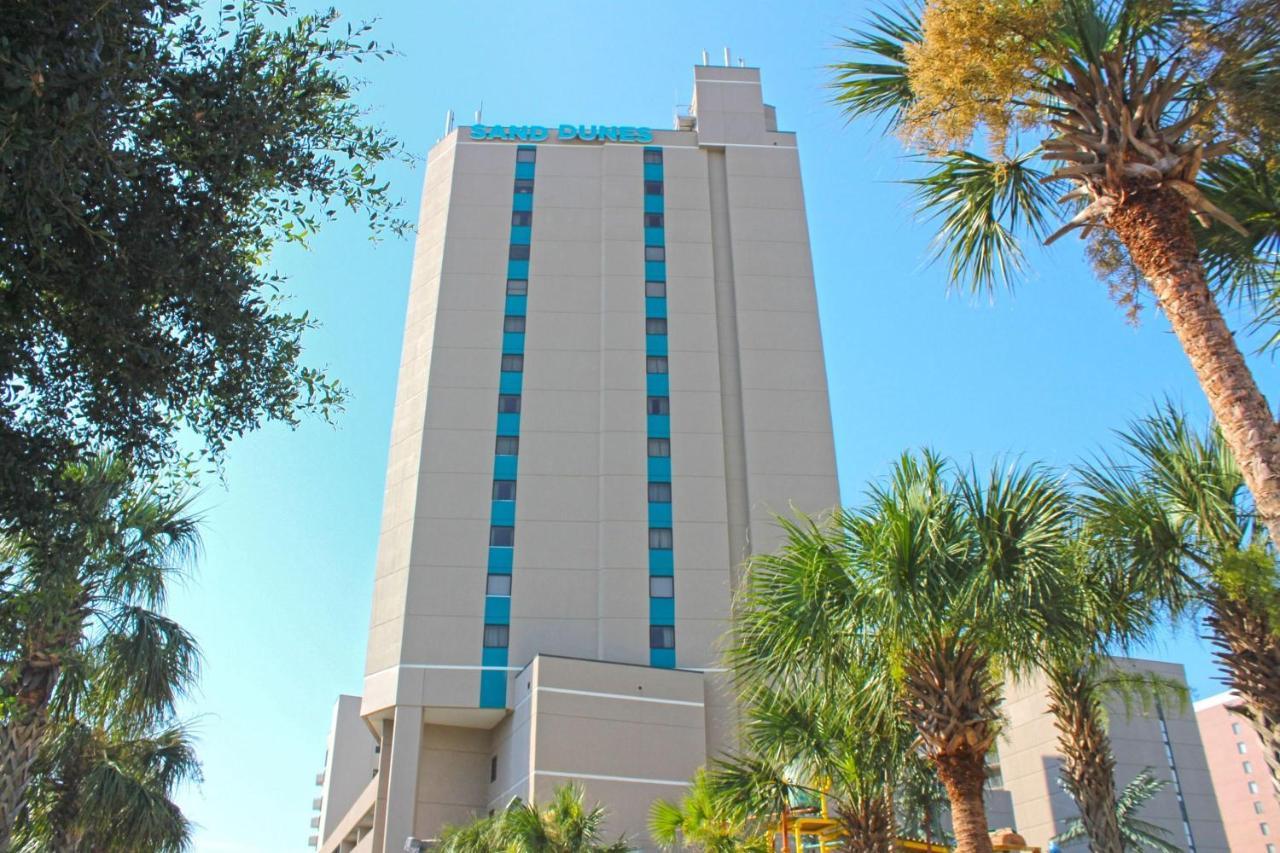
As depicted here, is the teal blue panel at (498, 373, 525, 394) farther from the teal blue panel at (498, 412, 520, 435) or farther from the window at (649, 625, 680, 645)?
the window at (649, 625, 680, 645)

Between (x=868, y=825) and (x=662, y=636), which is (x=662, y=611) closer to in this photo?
(x=662, y=636)

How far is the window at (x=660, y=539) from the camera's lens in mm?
48531

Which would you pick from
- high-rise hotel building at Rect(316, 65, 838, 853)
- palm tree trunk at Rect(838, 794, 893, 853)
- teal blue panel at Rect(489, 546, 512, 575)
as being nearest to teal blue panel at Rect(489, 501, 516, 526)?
high-rise hotel building at Rect(316, 65, 838, 853)

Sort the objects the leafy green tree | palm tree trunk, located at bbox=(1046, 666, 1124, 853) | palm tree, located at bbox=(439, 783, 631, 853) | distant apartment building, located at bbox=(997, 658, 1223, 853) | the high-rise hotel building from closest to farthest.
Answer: the leafy green tree
palm tree trunk, located at bbox=(1046, 666, 1124, 853)
palm tree, located at bbox=(439, 783, 631, 853)
the high-rise hotel building
distant apartment building, located at bbox=(997, 658, 1223, 853)

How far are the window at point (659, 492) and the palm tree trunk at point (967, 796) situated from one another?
3856 cm

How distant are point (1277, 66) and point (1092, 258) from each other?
2824mm

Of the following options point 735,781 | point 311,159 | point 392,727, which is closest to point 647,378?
point 392,727

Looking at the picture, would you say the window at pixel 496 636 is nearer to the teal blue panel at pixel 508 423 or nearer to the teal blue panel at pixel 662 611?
the teal blue panel at pixel 662 611

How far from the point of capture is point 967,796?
431 inches

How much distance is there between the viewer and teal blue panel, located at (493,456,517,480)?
164ft

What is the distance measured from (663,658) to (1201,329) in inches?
1504

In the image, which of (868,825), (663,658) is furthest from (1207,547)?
(663,658)

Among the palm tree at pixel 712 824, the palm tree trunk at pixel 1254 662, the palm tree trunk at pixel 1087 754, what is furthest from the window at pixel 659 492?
the palm tree trunk at pixel 1254 662

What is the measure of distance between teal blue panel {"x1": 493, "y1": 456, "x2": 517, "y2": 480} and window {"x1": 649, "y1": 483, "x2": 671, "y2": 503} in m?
6.63
